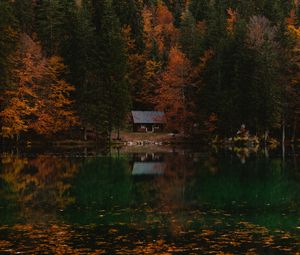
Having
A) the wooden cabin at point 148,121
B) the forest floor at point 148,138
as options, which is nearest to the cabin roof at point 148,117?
the wooden cabin at point 148,121

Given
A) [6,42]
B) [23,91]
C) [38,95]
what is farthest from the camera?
[38,95]

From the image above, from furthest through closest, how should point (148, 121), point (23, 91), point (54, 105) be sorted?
point (148, 121), point (54, 105), point (23, 91)

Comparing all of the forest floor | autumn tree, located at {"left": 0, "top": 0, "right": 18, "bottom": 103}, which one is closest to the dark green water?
autumn tree, located at {"left": 0, "top": 0, "right": 18, "bottom": 103}

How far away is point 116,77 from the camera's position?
82.2 m

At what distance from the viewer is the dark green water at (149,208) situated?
746 inches

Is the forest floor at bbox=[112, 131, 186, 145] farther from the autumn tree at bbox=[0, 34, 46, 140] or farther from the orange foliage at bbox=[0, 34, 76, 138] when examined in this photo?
the autumn tree at bbox=[0, 34, 46, 140]

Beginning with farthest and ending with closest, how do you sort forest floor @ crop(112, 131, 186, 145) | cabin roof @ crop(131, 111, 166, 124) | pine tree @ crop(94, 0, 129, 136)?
cabin roof @ crop(131, 111, 166, 124) < forest floor @ crop(112, 131, 186, 145) < pine tree @ crop(94, 0, 129, 136)

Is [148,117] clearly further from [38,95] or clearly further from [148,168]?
[148,168]

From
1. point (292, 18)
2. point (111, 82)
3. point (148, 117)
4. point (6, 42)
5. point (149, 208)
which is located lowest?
point (149, 208)

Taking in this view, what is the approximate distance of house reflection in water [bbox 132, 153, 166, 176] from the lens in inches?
1702

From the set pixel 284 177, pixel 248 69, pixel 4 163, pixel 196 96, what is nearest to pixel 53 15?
pixel 196 96

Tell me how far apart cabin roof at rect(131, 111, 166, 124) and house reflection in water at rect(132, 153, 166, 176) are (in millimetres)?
30986

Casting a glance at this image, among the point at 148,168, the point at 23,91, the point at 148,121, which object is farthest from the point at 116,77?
the point at 148,168

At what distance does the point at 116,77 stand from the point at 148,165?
34968 millimetres
